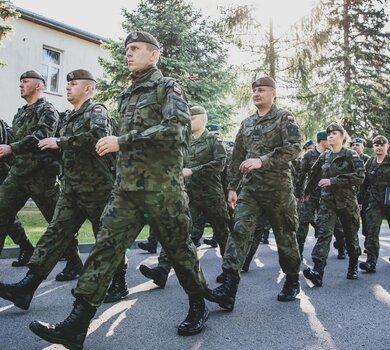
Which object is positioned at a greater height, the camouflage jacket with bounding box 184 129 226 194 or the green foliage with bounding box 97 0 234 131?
the green foliage with bounding box 97 0 234 131

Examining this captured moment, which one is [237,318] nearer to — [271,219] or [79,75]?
[271,219]

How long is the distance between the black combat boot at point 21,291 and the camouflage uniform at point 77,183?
0.09m

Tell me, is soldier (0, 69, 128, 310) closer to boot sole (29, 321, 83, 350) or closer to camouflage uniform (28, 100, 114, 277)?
camouflage uniform (28, 100, 114, 277)

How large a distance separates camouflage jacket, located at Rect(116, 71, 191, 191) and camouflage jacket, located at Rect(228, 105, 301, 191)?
1.24 metres

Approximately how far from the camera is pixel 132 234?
303 centimetres

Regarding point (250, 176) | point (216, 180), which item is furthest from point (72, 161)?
point (216, 180)

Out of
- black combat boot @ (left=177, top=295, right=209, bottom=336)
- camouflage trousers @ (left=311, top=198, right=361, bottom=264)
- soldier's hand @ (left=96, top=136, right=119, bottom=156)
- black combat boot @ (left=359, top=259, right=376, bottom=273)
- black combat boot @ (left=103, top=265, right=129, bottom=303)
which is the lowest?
black combat boot @ (left=359, top=259, right=376, bottom=273)

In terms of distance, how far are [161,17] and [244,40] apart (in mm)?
3458

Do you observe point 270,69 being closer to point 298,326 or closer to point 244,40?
point 244,40

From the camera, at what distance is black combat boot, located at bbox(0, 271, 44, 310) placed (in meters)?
3.67

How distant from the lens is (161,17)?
1556cm

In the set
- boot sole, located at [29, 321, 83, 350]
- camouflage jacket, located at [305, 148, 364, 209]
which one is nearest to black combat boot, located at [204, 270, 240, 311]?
boot sole, located at [29, 321, 83, 350]

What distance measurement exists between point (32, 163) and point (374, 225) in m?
4.87

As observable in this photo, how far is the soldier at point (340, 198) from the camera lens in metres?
5.45
